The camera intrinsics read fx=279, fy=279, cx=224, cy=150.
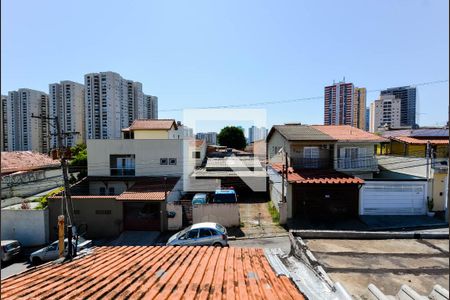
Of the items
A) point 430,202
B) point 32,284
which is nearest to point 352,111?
point 430,202

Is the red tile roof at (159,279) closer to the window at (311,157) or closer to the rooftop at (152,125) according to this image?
the window at (311,157)

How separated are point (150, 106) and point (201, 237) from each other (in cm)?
3951

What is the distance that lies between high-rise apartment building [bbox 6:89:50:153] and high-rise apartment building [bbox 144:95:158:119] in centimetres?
1470

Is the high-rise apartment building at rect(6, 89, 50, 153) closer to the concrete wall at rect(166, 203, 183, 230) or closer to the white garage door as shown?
the concrete wall at rect(166, 203, 183, 230)

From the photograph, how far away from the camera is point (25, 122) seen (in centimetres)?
3178

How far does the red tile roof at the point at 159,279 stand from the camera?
4.21 m

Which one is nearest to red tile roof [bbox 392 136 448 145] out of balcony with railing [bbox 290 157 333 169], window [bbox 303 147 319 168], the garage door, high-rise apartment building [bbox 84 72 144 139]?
balcony with railing [bbox 290 157 333 169]

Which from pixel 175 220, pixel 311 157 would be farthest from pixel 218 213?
pixel 311 157

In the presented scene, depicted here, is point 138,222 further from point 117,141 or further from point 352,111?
point 352,111

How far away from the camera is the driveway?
477 centimetres

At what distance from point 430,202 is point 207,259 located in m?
17.4

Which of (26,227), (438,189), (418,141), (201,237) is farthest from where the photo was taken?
(418,141)

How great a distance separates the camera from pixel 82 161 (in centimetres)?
2491

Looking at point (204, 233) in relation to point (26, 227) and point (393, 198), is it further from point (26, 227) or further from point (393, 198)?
point (393, 198)
